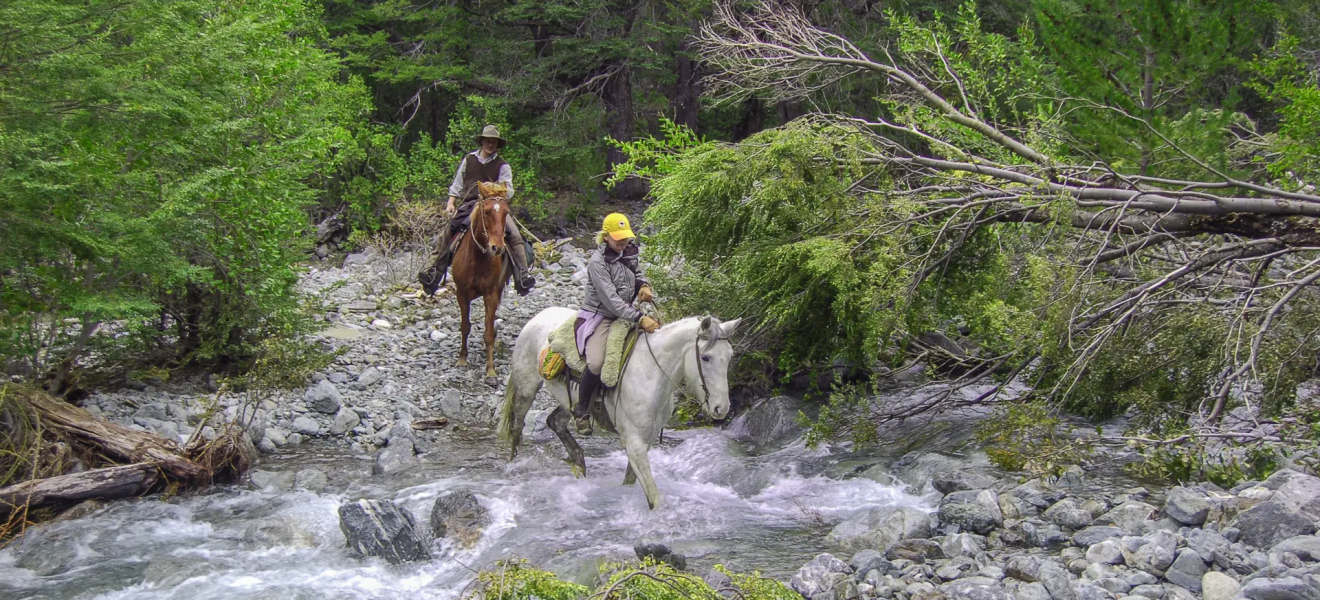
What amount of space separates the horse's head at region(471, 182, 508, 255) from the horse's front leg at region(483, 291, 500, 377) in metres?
0.65

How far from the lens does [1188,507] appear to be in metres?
6.24

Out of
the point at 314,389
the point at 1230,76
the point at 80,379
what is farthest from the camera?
the point at 1230,76

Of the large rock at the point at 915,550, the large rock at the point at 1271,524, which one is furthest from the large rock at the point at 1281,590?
the large rock at the point at 915,550

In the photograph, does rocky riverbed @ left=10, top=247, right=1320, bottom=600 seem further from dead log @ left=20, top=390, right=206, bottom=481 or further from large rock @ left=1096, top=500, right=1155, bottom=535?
dead log @ left=20, top=390, right=206, bottom=481

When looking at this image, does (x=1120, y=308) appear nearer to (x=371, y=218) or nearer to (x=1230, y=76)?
(x=1230, y=76)

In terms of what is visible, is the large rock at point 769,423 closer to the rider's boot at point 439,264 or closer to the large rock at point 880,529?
the large rock at point 880,529

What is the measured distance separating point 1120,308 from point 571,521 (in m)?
4.70

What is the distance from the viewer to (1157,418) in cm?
823

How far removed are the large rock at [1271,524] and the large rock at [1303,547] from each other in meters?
0.11

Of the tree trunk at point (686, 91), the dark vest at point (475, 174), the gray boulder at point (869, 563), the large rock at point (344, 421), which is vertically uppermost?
the tree trunk at point (686, 91)

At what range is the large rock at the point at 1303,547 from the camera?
539 centimetres

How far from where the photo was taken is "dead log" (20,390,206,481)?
8266 mm

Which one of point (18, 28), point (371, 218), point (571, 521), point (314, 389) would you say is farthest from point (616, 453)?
point (371, 218)

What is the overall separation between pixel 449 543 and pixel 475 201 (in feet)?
21.8
